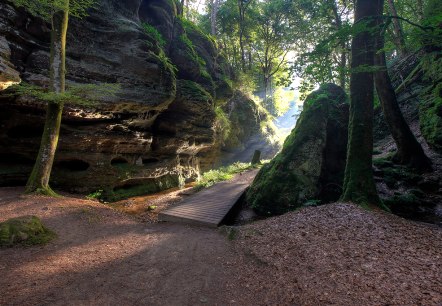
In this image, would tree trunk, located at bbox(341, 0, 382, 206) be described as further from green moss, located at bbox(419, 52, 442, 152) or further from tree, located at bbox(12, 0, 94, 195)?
tree, located at bbox(12, 0, 94, 195)

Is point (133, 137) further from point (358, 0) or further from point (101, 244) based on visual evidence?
point (358, 0)

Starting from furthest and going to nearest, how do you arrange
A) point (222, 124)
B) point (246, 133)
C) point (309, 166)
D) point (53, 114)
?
point (246, 133), point (222, 124), point (309, 166), point (53, 114)

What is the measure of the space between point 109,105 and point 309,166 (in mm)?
10920

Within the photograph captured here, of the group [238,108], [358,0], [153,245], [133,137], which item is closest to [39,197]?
[153,245]

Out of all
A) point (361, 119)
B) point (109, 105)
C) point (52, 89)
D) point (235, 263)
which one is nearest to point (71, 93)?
point (52, 89)

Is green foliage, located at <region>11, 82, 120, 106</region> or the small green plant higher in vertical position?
green foliage, located at <region>11, 82, 120, 106</region>

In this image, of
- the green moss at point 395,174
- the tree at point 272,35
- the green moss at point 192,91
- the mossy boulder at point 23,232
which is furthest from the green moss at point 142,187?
the tree at point 272,35

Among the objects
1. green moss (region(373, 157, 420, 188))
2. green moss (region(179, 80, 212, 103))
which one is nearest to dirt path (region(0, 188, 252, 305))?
green moss (region(373, 157, 420, 188))

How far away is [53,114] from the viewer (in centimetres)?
970

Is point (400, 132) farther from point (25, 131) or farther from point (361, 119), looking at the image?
point (25, 131)

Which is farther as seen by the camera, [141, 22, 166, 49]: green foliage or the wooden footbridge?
[141, 22, 166, 49]: green foliage

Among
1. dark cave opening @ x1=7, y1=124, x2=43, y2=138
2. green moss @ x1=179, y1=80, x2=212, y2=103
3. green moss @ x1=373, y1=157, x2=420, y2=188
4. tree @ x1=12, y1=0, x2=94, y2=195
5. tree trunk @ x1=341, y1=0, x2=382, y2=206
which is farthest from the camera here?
green moss @ x1=179, y1=80, x2=212, y2=103

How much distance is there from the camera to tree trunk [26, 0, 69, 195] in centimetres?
942

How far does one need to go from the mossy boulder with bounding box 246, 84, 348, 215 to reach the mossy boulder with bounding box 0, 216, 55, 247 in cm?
776
